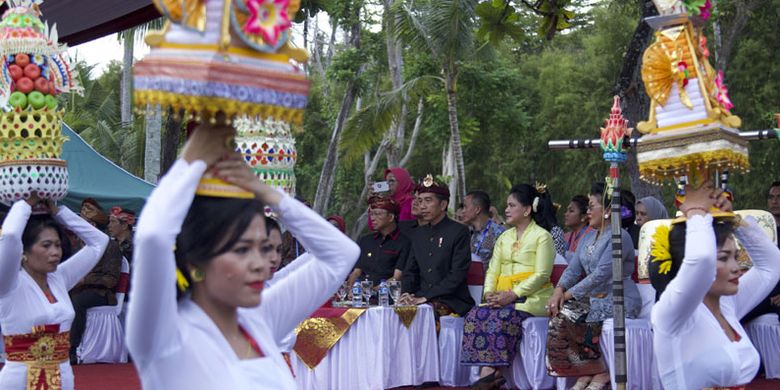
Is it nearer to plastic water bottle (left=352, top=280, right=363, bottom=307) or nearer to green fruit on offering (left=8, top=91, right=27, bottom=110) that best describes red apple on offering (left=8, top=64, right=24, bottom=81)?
green fruit on offering (left=8, top=91, right=27, bottom=110)

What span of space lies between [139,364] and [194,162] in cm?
50

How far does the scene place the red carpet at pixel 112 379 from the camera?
8.90 metres

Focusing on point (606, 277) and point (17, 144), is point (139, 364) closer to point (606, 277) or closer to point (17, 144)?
point (17, 144)

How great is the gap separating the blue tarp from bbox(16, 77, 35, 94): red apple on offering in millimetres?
7440

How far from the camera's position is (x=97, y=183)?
13539mm

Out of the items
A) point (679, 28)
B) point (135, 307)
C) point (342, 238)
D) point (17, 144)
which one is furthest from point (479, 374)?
point (135, 307)

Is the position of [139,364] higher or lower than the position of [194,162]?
lower

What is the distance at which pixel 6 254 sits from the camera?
5078 millimetres

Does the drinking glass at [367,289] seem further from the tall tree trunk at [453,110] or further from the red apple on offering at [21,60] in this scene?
the tall tree trunk at [453,110]

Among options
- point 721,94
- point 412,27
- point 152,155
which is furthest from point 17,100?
point 152,155

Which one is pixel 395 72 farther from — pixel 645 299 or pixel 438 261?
pixel 645 299

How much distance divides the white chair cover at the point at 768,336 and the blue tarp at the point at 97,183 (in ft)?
23.9

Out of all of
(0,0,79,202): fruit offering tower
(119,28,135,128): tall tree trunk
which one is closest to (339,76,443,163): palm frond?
(119,28,135,128): tall tree trunk

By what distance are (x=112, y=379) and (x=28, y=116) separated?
551cm
